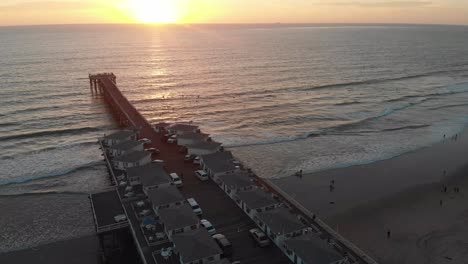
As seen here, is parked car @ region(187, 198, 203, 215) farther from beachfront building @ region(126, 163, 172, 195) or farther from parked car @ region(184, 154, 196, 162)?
parked car @ region(184, 154, 196, 162)

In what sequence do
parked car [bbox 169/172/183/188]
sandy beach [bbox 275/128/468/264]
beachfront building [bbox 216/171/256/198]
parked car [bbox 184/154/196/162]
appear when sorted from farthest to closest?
parked car [bbox 184/154/196/162], parked car [bbox 169/172/183/188], beachfront building [bbox 216/171/256/198], sandy beach [bbox 275/128/468/264]

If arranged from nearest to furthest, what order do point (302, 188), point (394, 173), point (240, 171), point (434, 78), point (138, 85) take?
point (240, 171) → point (302, 188) → point (394, 173) → point (138, 85) → point (434, 78)

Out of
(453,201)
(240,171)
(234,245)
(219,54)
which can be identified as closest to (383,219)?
(453,201)

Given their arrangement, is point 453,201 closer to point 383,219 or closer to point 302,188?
point 383,219

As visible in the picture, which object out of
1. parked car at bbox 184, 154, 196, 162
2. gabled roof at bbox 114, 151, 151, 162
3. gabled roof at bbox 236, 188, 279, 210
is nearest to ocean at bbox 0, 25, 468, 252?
gabled roof at bbox 114, 151, 151, 162

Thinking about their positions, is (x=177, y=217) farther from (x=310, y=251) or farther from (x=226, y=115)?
(x=226, y=115)

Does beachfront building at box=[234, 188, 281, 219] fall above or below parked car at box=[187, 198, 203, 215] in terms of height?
above

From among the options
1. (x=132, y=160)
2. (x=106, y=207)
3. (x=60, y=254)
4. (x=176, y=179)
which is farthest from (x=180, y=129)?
(x=60, y=254)
